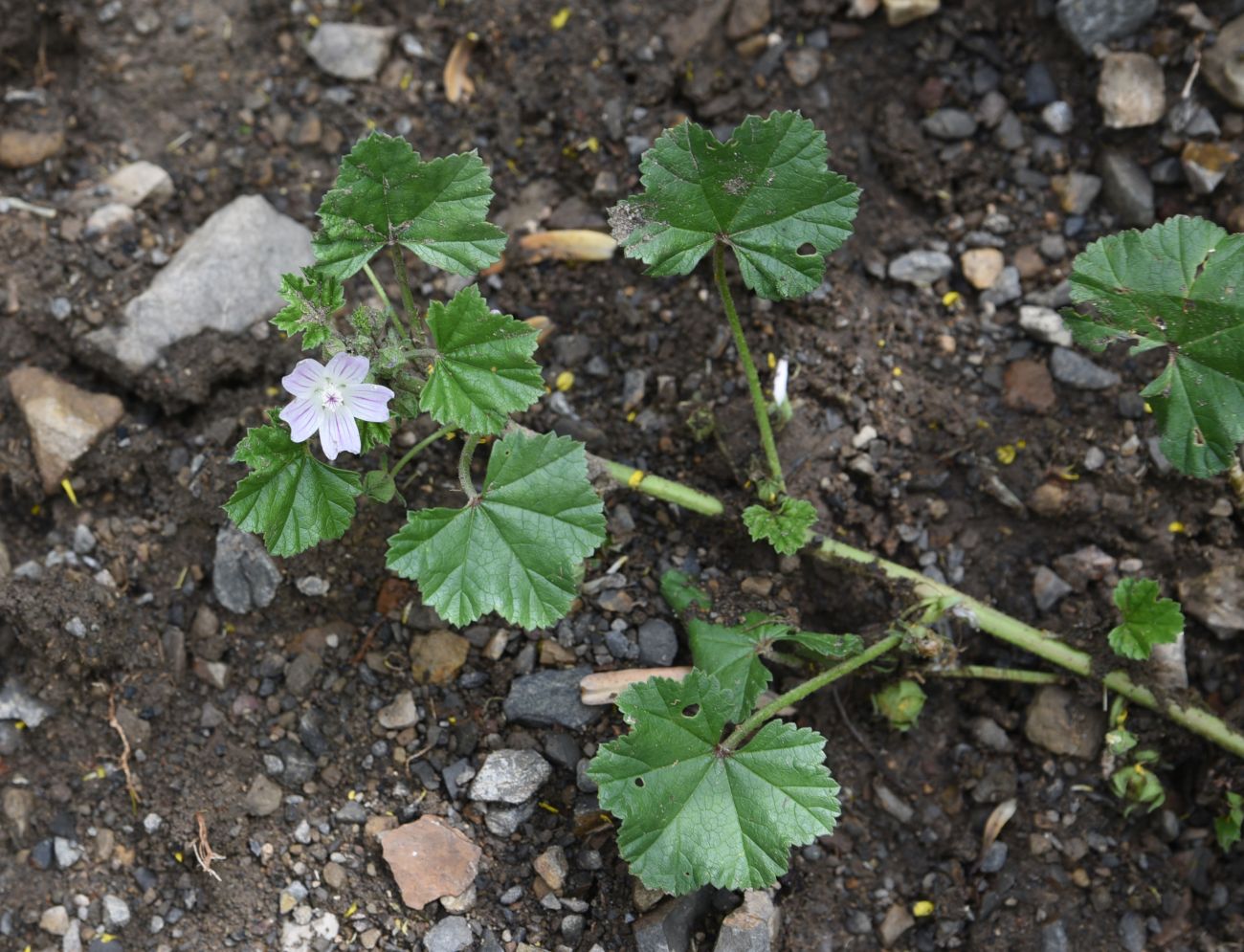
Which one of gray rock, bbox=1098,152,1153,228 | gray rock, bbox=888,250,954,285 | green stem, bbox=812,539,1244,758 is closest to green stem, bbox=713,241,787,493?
green stem, bbox=812,539,1244,758

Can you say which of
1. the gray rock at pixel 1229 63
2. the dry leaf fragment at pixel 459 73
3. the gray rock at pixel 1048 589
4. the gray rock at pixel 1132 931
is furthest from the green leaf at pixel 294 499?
the gray rock at pixel 1229 63

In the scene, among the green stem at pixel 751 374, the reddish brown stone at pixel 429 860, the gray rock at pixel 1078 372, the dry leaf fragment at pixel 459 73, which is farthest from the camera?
the dry leaf fragment at pixel 459 73

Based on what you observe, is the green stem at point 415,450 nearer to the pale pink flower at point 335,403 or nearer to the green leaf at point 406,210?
the pale pink flower at point 335,403

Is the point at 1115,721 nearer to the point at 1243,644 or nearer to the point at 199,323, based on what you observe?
the point at 1243,644

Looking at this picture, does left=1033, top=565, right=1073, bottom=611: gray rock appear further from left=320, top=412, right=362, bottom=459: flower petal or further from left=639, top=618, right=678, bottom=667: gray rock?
left=320, top=412, right=362, bottom=459: flower petal

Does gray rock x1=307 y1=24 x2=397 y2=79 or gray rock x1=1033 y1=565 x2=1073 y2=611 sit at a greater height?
gray rock x1=307 y1=24 x2=397 y2=79

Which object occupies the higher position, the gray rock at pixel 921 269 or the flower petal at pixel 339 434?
the gray rock at pixel 921 269
